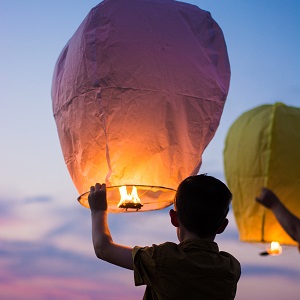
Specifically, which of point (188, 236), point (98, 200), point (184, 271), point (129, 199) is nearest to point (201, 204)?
point (188, 236)

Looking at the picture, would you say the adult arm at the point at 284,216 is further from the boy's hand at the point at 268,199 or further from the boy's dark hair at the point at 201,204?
the boy's dark hair at the point at 201,204

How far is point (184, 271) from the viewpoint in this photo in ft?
6.41

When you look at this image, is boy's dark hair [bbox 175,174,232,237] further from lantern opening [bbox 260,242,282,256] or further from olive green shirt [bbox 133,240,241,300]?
lantern opening [bbox 260,242,282,256]

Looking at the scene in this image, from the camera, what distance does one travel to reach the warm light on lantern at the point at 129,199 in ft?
8.70

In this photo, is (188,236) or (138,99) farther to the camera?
(138,99)

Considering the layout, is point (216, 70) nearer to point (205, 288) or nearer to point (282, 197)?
point (282, 197)

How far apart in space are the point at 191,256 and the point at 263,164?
39 centimetres

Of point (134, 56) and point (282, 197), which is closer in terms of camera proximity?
point (282, 197)

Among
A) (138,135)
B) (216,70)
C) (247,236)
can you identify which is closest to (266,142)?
(247,236)

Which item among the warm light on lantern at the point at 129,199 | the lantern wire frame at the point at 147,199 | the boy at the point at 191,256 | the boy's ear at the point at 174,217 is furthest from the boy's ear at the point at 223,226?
the lantern wire frame at the point at 147,199

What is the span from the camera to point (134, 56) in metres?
2.80

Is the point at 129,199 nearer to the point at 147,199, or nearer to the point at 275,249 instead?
the point at 147,199

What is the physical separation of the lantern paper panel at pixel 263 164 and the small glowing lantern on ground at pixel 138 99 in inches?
27.4

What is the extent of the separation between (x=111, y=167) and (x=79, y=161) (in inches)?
8.4
